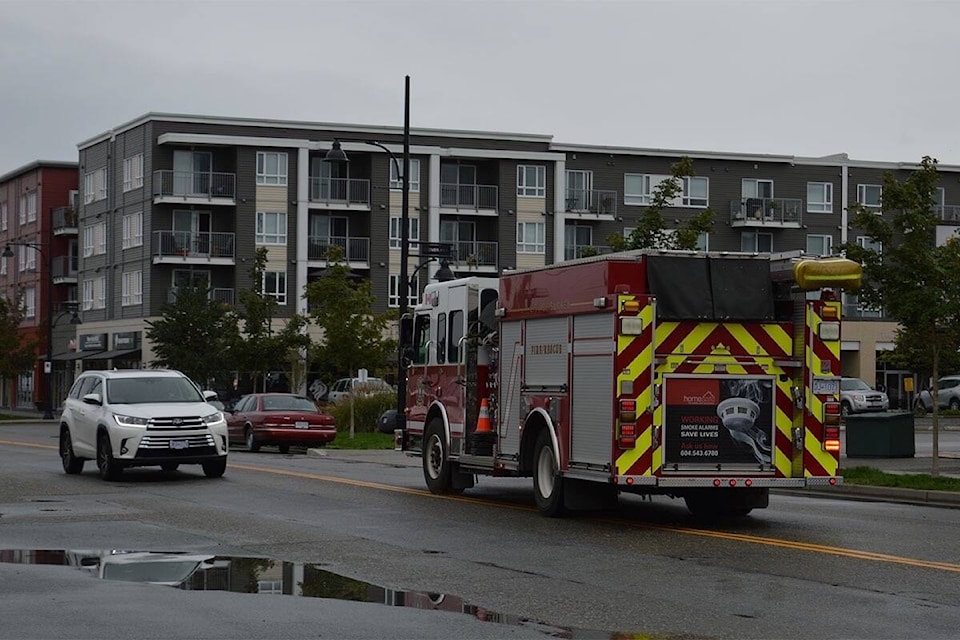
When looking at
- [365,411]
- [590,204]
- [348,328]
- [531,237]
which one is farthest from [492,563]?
[590,204]

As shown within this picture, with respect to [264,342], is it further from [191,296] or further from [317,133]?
[317,133]

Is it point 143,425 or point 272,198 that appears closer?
point 143,425

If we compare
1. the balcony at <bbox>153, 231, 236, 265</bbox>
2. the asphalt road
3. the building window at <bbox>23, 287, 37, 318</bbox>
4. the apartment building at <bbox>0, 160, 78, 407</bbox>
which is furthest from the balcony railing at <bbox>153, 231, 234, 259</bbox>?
the asphalt road

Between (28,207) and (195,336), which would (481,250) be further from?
(28,207)

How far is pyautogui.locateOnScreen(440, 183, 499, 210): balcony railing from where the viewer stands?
257ft

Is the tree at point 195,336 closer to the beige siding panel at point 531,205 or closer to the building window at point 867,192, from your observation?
the beige siding panel at point 531,205

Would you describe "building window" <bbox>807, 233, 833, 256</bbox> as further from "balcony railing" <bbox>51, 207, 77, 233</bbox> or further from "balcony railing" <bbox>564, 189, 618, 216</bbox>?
"balcony railing" <bbox>51, 207, 77, 233</bbox>

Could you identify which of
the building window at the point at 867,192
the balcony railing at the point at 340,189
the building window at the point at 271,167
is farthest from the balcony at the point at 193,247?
the building window at the point at 867,192

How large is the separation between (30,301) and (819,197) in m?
47.8

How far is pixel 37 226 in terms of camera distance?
91250mm

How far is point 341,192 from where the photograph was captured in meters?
76.9

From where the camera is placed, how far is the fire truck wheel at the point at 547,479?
1675 centimetres

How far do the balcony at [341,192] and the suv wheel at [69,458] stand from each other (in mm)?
51470

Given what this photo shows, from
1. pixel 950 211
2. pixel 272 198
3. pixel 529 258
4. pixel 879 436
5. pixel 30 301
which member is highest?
pixel 950 211
